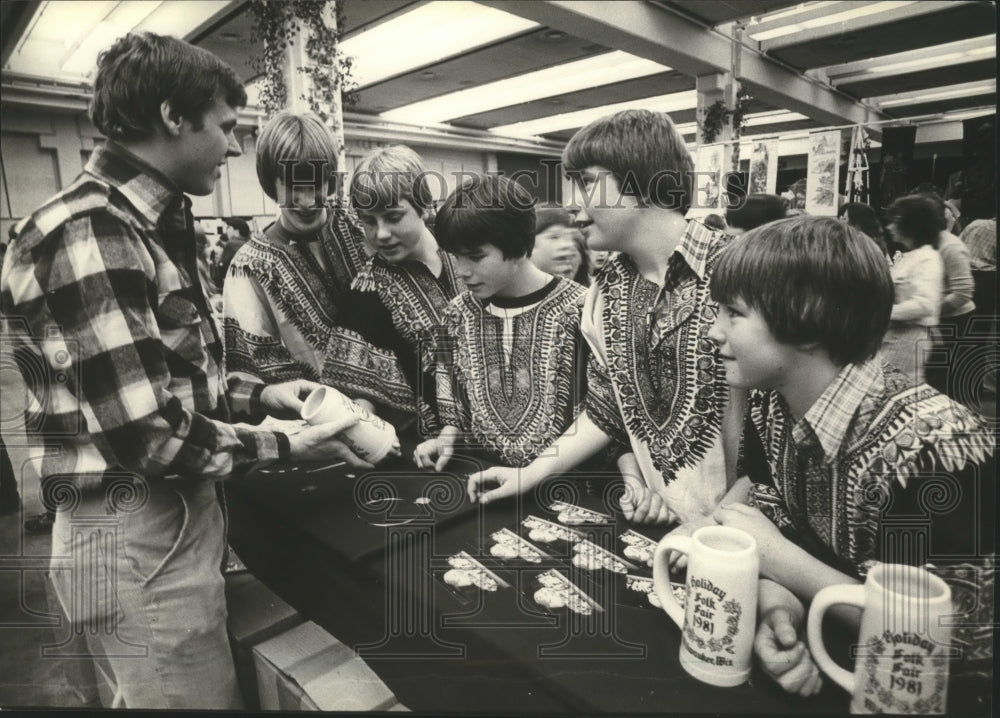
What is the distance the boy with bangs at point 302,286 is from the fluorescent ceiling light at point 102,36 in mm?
249

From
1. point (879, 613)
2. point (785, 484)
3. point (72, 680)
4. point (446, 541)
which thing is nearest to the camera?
point (879, 613)

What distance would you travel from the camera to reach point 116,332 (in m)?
0.83

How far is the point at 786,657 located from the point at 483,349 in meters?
0.68

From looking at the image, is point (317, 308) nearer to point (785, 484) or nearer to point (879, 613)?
point (785, 484)

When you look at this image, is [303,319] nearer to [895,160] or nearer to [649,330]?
[649,330]

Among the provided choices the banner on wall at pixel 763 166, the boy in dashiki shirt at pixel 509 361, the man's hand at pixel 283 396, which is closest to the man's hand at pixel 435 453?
the boy in dashiki shirt at pixel 509 361

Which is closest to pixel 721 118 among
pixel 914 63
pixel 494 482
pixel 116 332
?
pixel 914 63

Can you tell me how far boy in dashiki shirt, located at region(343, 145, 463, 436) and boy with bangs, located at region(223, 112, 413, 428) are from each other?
0.02m

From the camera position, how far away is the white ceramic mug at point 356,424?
1.00 m

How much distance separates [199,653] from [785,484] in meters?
1.04

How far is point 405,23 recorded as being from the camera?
3.38 ft

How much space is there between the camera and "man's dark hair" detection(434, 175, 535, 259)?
3.27 feet

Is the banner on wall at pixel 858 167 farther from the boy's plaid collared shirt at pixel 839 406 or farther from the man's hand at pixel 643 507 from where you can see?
the man's hand at pixel 643 507

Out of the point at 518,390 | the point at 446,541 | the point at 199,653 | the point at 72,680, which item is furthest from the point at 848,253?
the point at 72,680
